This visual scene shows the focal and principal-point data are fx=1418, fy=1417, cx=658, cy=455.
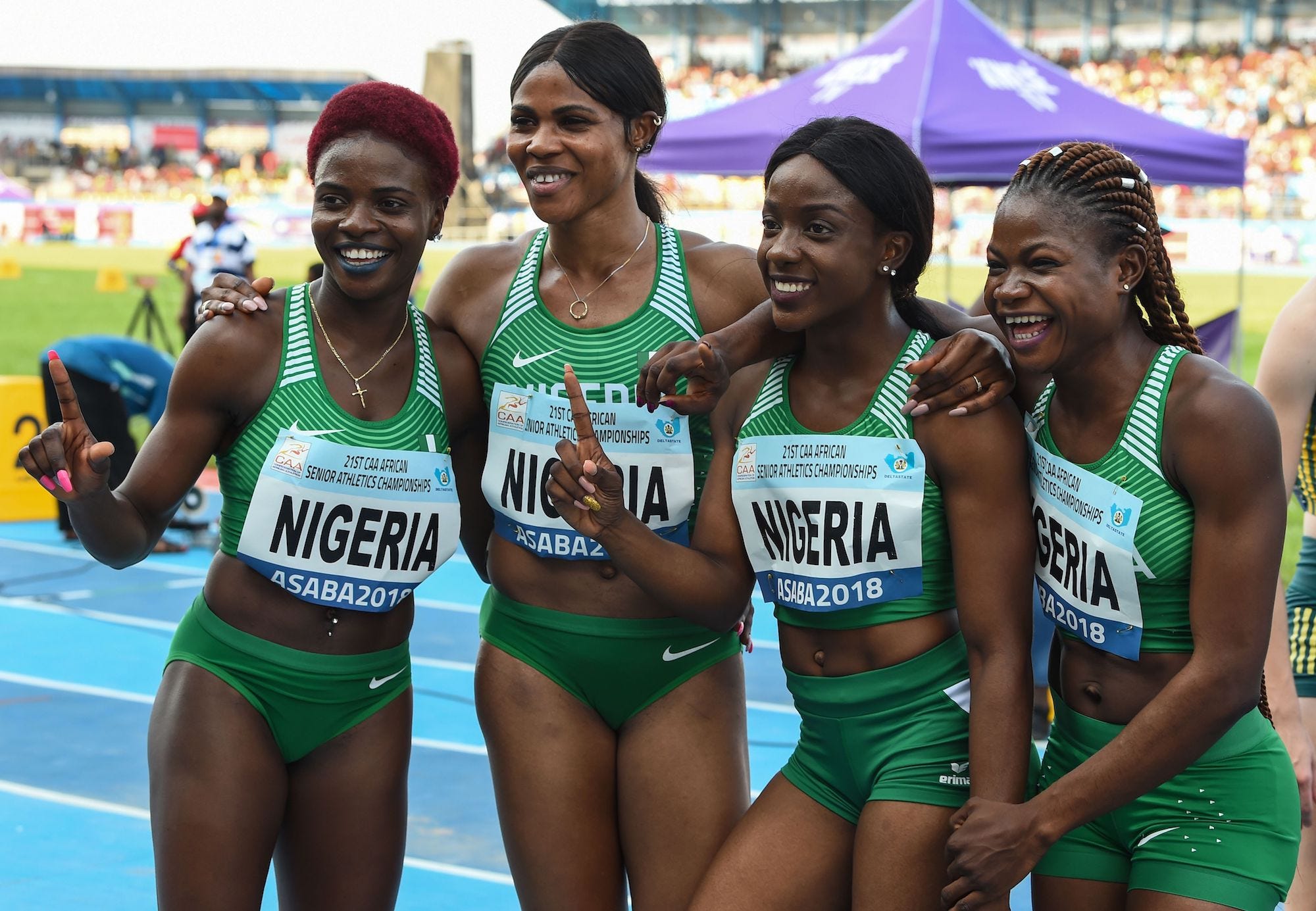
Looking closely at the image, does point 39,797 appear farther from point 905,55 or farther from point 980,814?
point 905,55

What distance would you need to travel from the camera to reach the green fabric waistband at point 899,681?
8.46ft

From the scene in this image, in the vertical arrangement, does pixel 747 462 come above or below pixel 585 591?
above

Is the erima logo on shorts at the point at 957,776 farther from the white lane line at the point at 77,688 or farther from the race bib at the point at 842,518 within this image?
the white lane line at the point at 77,688

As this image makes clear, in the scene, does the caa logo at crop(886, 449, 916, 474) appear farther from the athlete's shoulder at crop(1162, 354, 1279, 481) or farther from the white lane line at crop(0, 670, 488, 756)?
the white lane line at crop(0, 670, 488, 756)

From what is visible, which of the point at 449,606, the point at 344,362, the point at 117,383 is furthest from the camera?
the point at 117,383

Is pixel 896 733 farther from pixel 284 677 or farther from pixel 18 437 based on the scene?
pixel 18 437

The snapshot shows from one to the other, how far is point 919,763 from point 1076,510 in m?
0.53

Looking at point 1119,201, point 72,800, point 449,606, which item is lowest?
point 449,606

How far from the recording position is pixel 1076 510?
2420 millimetres

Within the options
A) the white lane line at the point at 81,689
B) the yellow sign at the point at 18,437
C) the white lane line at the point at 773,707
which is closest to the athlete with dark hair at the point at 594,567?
the white lane line at the point at 81,689

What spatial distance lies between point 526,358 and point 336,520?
1.73 ft

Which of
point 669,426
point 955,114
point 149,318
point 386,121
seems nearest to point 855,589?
point 669,426

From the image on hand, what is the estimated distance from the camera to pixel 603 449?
293 cm

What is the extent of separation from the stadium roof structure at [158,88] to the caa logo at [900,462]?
5005 centimetres
